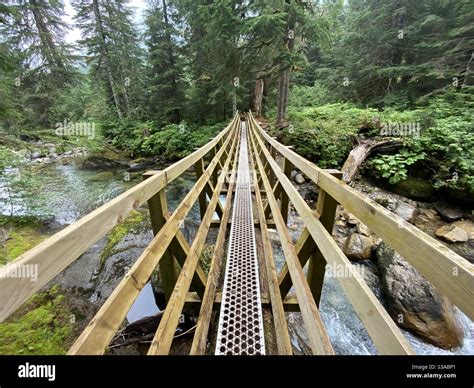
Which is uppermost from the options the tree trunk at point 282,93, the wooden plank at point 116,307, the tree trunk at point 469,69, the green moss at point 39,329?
the tree trunk at point 469,69

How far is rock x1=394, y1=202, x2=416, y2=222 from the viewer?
6199 mm

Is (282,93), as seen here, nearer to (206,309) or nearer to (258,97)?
(206,309)

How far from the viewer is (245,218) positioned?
3.70m

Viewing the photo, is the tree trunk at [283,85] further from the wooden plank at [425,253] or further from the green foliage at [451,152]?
the wooden plank at [425,253]

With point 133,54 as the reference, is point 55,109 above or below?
below

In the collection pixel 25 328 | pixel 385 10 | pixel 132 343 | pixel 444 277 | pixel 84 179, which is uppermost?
pixel 385 10

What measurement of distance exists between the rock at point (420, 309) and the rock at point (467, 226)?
2.92 m

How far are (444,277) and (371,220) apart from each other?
1.23 feet

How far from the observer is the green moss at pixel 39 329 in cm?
275

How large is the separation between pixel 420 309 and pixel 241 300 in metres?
3.28

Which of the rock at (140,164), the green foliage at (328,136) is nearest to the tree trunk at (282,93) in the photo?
the green foliage at (328,136)

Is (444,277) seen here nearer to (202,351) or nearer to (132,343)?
(202,351)
